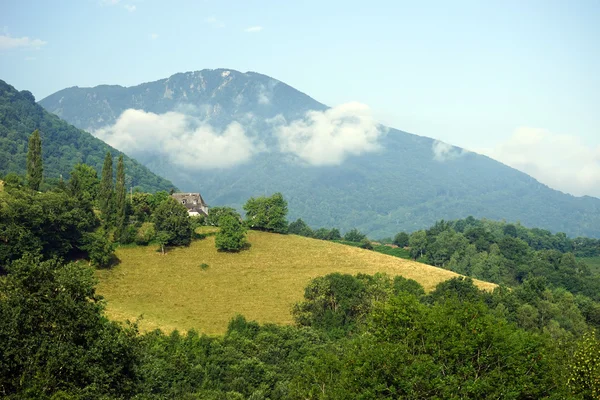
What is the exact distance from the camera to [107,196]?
9238cm

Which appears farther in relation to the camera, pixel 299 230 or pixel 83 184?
pixel 299 230

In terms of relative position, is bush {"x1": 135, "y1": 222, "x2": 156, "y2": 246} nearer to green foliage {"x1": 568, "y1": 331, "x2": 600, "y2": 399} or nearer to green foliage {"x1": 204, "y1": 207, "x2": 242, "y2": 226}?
green foliage {"x1": 204, "y1": 207, "x2": 242, "y2": 226}

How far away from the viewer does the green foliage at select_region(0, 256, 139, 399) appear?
23578 mm

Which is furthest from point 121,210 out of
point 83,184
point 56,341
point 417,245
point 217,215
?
point 417,245

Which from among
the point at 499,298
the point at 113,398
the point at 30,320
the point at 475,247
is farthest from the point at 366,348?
the point at 475,247

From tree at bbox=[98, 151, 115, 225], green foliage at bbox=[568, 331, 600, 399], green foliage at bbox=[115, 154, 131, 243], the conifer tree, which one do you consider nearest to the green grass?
green foliage at bbox=[115, 154, 131, 243]

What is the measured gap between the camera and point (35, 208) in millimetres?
72625

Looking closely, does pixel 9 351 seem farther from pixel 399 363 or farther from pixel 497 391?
pixel 497 391

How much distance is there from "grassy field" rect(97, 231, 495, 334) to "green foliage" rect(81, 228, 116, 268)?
1765 mm

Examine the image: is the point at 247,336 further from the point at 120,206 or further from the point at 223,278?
the point at 120,206

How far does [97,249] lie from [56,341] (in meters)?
57.6

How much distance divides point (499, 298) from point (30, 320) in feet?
221

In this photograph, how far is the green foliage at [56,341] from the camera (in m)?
23.6

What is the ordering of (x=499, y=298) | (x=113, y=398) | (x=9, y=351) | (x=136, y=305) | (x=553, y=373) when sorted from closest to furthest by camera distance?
(x=9, y=351), (x=113, y=398), (x=553, y=373), (x=136, y=305), (x=499, y=298)
